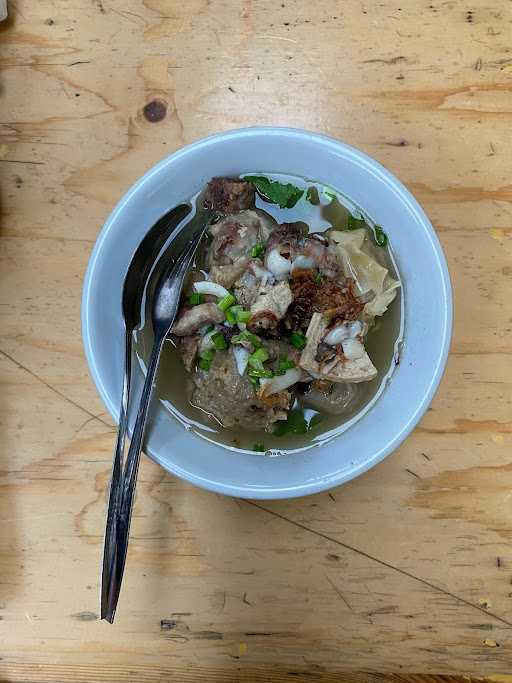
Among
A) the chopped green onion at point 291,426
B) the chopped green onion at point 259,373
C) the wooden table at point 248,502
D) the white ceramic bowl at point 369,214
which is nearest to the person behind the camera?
the white ceramic bowl at point 369,214

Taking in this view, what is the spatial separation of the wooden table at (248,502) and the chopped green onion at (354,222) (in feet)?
0.83

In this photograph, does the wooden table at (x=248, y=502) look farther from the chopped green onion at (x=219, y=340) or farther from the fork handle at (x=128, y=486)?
the chopped green onion at (x=219, y=340)

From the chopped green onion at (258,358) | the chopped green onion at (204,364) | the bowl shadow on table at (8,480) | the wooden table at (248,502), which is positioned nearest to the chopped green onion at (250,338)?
the chopped green onion at (258,358)

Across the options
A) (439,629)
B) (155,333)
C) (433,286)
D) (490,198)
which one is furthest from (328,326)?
(439,629)

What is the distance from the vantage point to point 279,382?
1.50 metres

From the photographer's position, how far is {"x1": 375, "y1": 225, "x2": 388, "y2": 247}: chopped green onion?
1.50 metres

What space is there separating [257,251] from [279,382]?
0.34 meters

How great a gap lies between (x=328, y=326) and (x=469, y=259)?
1.71 ft

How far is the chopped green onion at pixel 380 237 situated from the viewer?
59.1 inches

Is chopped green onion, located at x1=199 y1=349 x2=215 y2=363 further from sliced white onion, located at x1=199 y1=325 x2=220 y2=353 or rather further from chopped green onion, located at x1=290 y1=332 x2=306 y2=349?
chopped green onion, located at x1=290 y1=332 x2=306 y2=349

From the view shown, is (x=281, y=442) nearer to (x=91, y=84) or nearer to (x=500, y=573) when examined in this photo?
(x=500, y=573)

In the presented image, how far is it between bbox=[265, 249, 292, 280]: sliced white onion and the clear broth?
17 cm

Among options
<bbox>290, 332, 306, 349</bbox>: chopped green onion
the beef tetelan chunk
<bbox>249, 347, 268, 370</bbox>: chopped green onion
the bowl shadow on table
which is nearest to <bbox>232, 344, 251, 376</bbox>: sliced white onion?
<bbox>249, 347, 268, 370</bbox>: chopped green onion

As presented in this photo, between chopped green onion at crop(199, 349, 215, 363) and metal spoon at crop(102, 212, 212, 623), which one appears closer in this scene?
metal spoon at crop(102, 212, 212, 623)
